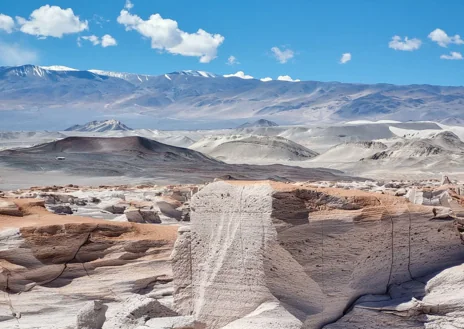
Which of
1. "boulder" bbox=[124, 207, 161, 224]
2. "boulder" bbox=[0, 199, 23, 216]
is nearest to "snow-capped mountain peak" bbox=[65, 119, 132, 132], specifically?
"boulder" bbox=[124, 207, 161, 224]

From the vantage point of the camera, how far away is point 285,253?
19.1 ft

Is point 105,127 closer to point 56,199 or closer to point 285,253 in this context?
point 56,199

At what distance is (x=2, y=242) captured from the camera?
7957mm

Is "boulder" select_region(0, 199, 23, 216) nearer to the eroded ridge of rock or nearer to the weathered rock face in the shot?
the weathered rock face

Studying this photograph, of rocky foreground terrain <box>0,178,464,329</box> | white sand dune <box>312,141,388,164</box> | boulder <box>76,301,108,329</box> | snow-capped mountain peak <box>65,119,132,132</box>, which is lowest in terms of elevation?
boulder <box>76,301,108,329</box>

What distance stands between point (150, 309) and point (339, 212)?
2.05 meters

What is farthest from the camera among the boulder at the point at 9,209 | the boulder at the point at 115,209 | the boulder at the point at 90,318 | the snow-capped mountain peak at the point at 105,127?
the snow-capped mountain peak at the point at 105,127

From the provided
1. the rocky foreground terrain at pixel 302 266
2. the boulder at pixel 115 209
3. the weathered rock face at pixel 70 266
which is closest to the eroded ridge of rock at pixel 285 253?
the rocky foreground terrain at pixel 302 266

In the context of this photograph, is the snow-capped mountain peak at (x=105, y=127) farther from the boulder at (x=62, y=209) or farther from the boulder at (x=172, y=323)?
the boulder at (x=172, y=323)

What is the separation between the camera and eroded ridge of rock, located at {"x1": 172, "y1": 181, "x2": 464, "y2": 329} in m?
5.79

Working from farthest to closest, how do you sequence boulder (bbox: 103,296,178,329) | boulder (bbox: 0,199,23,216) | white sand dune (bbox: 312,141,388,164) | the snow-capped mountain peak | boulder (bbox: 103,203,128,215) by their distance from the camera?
1. the snow-capped mountain peak
2. white sand dune (bbox: 312,141,388,164)
3. boulder (bbox: 103,203,128,215)
4. boulder (bbox: 0,199,23,216)
5. boulder (bbox: 103,296,178,329)

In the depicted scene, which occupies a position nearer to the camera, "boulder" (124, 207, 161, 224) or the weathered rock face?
the weathered rock face

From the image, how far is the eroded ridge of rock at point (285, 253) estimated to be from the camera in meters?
5.79

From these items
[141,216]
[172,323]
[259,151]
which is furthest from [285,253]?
[259,151]
